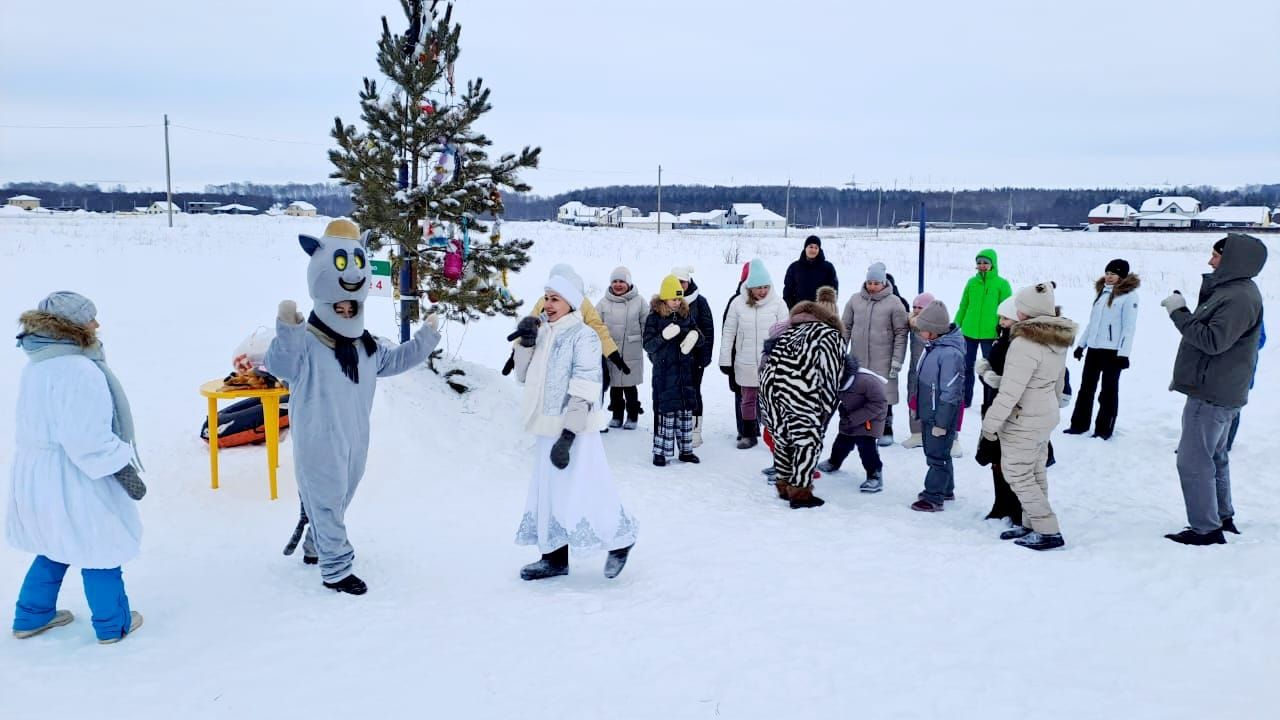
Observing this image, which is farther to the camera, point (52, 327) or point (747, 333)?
point (747, 333)

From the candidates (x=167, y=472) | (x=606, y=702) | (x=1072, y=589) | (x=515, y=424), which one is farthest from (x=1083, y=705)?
(x=167, y=472)

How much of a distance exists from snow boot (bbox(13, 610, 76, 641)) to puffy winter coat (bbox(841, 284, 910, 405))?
22.3 ft

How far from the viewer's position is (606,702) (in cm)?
365

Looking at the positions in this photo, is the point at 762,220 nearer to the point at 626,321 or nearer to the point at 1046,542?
the point at 626,321

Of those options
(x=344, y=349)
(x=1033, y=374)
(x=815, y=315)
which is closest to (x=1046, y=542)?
(x=1033, y=374)

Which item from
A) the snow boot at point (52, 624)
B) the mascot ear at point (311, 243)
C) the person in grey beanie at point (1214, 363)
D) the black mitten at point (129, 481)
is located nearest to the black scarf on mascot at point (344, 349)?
the mascot ear at point (311, 243)

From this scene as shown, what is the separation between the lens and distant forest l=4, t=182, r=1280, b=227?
8675 cm

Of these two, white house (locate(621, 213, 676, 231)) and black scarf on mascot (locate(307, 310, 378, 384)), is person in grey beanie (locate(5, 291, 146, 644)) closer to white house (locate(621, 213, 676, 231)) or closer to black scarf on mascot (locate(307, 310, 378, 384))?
black scarf on mascot (locate(307, 310, 378, 384))

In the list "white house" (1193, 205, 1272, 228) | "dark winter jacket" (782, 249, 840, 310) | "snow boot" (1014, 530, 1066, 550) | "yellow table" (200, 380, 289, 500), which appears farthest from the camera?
"white house" (1193, 205, 1272, 228)

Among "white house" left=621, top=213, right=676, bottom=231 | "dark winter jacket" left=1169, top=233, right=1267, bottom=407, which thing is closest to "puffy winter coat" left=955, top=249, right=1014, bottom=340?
"dark winter jacket" left=1169, top=233, right=1267, bottom=407

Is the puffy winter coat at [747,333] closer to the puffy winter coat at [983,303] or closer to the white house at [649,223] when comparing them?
the puffy winter coat at [983,303]

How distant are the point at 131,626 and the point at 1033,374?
18.9 ft

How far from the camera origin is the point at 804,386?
21.5 feet

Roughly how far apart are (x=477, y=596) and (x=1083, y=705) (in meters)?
3.22
